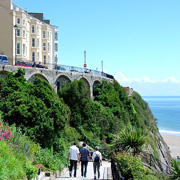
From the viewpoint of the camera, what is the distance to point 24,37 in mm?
41938

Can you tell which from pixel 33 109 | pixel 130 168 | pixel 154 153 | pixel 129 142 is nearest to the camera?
pixel 130 168

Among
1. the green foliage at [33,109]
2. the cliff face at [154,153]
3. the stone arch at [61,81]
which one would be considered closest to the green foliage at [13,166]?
the green foliage at [33,109]

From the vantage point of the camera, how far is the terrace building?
36625 mm

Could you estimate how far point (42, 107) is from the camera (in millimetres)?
16234

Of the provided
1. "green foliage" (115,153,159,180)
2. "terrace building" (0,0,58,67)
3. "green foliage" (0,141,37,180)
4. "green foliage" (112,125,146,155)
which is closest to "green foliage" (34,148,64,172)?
"green foliage" (0,141,37,180)

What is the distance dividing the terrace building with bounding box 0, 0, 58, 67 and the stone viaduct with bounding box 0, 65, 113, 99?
5.84ft

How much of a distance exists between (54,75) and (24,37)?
18607mm

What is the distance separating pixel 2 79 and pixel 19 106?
11.3 ft

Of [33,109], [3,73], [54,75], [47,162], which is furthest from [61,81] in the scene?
[47,162]

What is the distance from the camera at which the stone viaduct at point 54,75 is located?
64.4 feet

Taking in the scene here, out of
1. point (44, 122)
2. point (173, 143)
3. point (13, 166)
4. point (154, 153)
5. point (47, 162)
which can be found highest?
point (44, 122)

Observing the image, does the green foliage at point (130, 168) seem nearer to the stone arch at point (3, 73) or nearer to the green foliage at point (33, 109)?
the green foliage at point (33, 109)

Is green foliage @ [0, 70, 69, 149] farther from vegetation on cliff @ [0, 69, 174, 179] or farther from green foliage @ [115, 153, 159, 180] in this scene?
green foliage @ [115, 153, 159, 180]

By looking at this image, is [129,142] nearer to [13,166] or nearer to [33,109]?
[33,109]
